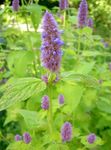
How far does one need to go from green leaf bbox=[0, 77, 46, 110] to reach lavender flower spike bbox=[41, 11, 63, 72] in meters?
0.10

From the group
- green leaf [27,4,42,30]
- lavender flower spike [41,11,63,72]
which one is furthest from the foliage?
lavender flower spike [41,11,63,72]

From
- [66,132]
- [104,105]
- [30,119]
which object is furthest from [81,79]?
[104,105]

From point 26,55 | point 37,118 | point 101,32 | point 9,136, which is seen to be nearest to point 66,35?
point 26,55

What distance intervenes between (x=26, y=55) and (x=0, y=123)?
1.48 metres

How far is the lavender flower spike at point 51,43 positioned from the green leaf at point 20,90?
10 centimetres

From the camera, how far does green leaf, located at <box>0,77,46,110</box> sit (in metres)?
1.60

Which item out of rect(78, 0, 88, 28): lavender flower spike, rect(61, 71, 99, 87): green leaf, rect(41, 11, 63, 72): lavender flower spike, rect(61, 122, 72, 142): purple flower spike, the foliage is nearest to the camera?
rect(41, 11, 63, 72): lavender flower spike

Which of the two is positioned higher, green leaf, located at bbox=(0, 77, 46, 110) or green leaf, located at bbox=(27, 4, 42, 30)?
green leaf, located at bbox=(27, 4, 42, 30)

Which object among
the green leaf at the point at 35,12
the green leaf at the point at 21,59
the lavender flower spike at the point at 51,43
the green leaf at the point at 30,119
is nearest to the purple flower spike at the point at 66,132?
the green leaf at the point at 30,119

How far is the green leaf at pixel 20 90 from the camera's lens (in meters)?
1.60

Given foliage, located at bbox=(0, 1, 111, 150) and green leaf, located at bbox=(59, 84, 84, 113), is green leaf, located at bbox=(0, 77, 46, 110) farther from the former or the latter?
green leaf, located at bbox=(59, 84, 84, 113)

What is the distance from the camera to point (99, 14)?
10953 millimetres

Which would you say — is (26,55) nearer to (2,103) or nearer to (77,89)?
(77,89)

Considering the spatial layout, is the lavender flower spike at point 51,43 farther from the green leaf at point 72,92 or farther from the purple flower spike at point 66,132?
the purple flower spike at point 66,132
